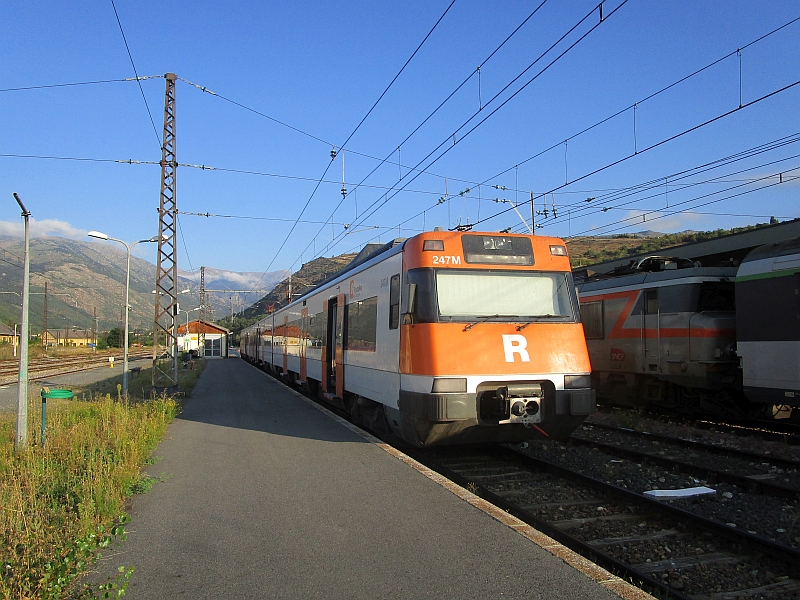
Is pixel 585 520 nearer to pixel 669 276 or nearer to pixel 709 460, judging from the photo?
pixel 709 460

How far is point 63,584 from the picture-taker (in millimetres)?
3707

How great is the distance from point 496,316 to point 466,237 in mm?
1135

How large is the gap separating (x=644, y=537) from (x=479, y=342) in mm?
3202

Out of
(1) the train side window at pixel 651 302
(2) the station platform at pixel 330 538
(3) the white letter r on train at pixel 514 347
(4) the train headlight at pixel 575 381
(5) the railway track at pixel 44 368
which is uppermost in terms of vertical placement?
(1) the train side window at pixel 651 302

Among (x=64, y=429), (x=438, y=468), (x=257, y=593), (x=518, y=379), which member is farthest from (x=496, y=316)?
(x=64, y=429)

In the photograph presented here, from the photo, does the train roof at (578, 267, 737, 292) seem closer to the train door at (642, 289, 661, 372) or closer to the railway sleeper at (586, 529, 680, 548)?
the train door at (642, 289, 661, 372)

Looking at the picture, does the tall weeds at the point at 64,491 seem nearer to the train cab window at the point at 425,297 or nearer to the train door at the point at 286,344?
the train cab window at the point at 425,297

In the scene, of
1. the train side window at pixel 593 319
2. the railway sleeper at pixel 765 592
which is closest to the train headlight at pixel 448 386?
the railway sleeper at pixel 765 592

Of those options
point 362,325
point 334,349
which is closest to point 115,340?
point 334,349

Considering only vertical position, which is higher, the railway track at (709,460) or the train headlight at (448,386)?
the train headlight at (448,386)

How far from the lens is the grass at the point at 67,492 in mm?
3861

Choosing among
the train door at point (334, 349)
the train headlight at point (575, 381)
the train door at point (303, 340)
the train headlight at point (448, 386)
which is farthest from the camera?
the train door at point (303, 340)

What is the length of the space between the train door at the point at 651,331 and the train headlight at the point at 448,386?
24.3 feet

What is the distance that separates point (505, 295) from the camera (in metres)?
8.71
